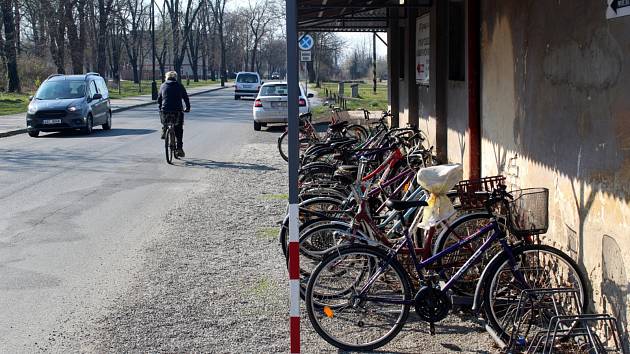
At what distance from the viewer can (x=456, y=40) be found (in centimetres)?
1097

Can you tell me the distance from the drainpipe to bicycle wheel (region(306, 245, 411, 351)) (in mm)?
3805

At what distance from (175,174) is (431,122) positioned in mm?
4730

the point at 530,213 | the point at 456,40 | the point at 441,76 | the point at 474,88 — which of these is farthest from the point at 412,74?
the point at 530,213

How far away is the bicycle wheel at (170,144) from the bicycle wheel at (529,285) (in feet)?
35.8

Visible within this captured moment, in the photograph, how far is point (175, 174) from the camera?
13914mm

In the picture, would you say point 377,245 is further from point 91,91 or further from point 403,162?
point 91,91

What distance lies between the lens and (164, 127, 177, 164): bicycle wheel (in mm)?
15274

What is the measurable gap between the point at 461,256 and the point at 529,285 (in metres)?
0.53

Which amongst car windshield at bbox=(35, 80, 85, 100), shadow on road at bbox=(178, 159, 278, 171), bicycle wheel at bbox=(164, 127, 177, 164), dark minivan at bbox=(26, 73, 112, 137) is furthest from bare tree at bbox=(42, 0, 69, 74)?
shadow on road at bbox=(178, 159, 278, 171)

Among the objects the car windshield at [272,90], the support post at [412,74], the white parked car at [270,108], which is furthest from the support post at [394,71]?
the car windshield at [272,90]

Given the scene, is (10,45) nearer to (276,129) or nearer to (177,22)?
(276,129)

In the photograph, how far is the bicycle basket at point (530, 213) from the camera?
5.40m

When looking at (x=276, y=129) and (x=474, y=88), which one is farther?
(x=276, y=129)

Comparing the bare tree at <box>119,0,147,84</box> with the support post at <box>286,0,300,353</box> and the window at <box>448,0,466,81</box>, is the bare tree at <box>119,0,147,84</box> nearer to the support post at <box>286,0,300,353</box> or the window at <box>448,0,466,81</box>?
the window at <box>448,0,466,81</box>
